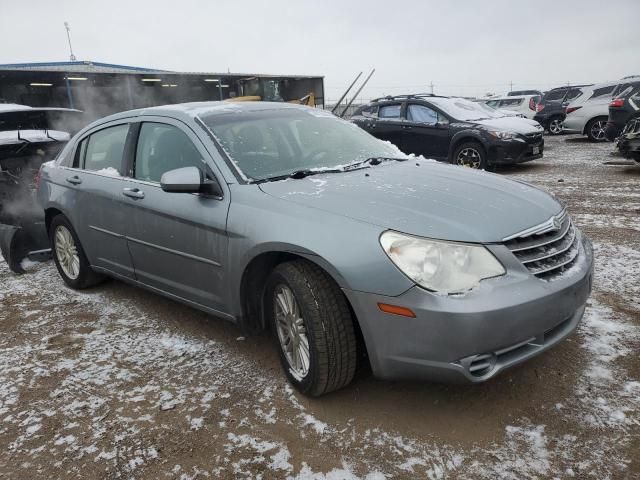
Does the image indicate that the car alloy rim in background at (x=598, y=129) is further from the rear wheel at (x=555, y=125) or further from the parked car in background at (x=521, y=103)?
the parked car in background at (x=521, y=103)

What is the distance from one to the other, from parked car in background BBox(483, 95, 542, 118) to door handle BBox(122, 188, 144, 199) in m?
17.1

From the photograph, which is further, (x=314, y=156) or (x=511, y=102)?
(x=511, y=102)

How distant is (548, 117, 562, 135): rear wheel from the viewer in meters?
17.6

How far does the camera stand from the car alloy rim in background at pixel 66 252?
14.5 ft

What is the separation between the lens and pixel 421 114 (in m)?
9.91

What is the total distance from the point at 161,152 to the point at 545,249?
2.47 m

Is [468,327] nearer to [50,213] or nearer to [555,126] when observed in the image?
[50,213]

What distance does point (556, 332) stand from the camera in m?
2.37

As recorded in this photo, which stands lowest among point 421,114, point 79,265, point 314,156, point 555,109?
point 79,265

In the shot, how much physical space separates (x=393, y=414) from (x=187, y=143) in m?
2.06

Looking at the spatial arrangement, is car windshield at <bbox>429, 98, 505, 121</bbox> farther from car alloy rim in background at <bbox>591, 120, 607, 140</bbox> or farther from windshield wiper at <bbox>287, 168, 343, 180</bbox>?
windshield wiper at <bbox>287, 168, 343, 180</bbox>

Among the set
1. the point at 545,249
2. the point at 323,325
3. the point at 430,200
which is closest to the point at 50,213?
the point at 323,325

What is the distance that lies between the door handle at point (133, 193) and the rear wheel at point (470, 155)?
712 centimetres

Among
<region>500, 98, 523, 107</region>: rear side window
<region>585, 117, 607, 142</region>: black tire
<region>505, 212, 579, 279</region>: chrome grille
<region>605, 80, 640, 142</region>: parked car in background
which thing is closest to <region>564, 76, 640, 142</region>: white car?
<region>585, 117, 607, 142</region>: black tire
